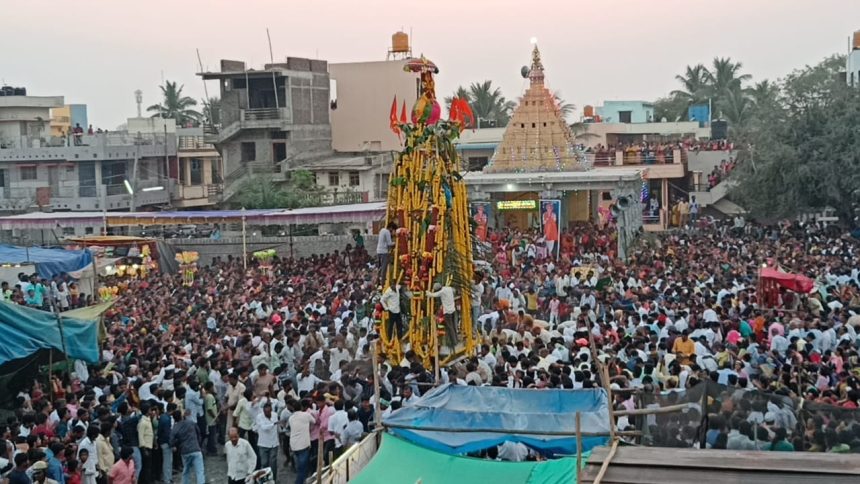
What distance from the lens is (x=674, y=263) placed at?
26.8m

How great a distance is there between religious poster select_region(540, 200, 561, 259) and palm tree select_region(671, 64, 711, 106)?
36.7m

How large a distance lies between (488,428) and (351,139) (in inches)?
1588

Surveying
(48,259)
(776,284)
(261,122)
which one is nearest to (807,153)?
(776,284)

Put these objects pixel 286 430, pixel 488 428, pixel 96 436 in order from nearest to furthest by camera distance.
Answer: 1. pixel 488 428
2. pixel 96 436
3. pixel 286 430

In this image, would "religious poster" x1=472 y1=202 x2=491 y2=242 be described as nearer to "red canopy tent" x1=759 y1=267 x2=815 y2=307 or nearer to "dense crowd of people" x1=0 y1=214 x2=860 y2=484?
"dense crowd of people" x1=0 y1=214 x2=860 y2=484

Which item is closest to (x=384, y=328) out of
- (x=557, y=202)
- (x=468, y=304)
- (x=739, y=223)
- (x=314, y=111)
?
(x=468, y=304)

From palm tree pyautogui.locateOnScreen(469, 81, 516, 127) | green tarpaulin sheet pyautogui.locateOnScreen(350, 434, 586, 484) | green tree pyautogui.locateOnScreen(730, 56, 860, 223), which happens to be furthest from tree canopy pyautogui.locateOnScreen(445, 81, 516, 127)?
green tarpaulin sheet pyautogui.locateOnScreen(350, 434, 586, 484)

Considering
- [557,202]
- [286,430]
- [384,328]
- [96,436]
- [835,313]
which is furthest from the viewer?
[557,202]

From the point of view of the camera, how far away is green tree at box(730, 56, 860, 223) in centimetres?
3444

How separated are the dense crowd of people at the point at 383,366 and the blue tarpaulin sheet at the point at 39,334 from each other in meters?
0.51

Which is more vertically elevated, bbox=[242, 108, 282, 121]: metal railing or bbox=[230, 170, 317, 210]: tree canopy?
bbox=[242, 108, 282, 121]: metal railing

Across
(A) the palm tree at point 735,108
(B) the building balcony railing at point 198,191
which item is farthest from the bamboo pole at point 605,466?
(A) the palm tree at point 735,108

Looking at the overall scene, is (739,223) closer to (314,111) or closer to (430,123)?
(314,111)

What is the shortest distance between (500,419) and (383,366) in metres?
4.98
